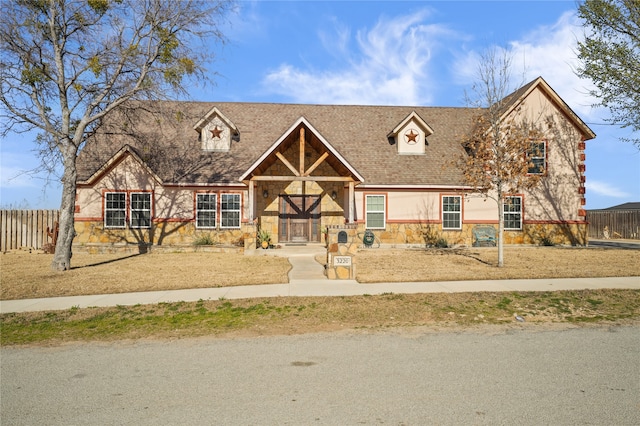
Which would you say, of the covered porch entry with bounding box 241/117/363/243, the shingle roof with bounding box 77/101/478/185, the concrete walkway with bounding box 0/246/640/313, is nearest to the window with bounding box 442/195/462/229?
the shingle roof with bounding box 77/101/478/185

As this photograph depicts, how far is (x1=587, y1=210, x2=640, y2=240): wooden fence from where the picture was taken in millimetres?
30938

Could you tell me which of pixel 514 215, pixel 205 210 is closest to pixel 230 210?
pixel 205 210

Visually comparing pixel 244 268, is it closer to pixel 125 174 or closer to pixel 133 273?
pixel 133 273

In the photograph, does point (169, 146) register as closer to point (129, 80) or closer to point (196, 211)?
point (196, 211)

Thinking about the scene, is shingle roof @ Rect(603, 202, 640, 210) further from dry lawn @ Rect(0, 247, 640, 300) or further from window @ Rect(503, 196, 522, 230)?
dry lawn @ Rect(0, 247, 640, 300)

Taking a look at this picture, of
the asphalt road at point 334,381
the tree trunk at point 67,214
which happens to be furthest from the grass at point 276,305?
the asphalt road at point 334,381

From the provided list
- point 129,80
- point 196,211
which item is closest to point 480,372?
point 129,80

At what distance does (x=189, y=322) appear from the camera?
8.11 meters

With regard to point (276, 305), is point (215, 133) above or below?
above

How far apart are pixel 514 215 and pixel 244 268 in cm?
1553

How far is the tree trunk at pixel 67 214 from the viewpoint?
14961 millimetres

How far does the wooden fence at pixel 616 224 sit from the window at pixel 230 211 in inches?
1107

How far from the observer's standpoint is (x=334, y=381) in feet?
16.6

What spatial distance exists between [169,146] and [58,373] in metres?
19.4
